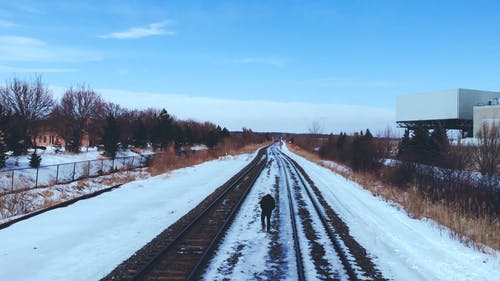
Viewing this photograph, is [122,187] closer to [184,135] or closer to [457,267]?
[457,267]

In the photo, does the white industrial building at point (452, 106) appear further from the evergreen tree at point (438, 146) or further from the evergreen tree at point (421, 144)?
the evergreen tree at point (438, 146)

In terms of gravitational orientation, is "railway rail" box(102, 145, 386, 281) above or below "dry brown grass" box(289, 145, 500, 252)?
below

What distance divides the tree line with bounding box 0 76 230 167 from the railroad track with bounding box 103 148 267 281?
20.3 m

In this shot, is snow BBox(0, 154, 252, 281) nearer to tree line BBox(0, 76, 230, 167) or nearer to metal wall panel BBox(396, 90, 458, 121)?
tree line BBox(0, 76, 230, 167)

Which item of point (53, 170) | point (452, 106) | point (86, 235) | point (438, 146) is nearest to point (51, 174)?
point (53, 170)

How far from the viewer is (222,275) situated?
8.29 m

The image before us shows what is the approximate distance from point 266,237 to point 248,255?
79.2 inches

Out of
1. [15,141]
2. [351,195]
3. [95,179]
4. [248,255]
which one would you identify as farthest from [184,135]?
[248,255]

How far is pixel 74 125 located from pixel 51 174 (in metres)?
36.2

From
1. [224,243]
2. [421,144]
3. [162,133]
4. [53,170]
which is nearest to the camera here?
[224,243]

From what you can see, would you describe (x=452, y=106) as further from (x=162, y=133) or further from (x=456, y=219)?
(x=456, y=219)

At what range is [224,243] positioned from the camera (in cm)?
1104

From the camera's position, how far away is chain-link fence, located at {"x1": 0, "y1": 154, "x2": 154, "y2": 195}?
23.3m

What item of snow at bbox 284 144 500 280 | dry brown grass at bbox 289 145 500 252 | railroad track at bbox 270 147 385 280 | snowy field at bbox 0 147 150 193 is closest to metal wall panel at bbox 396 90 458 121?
snowy field at bbox 0 147 150 193
